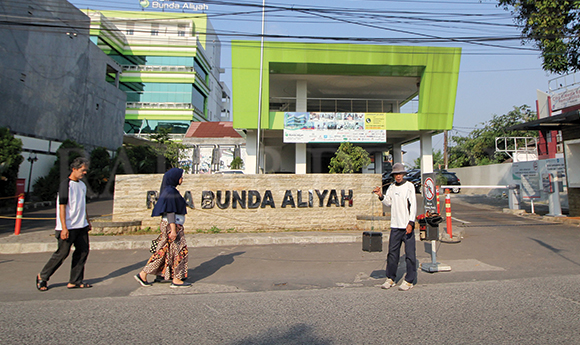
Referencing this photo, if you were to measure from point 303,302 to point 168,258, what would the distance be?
2253 millimetres

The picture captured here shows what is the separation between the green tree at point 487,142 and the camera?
115 ft

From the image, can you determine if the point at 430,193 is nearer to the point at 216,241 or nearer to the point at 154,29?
the point at 216,241

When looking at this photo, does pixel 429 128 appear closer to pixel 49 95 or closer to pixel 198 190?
pixel 198 190

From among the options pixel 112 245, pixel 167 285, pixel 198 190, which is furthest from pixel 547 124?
pixel 112 245

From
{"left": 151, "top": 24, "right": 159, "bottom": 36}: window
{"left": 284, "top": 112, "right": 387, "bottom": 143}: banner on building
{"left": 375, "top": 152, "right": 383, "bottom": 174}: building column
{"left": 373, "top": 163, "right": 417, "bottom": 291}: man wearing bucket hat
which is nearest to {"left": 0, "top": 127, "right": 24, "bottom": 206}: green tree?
{"left": 284, "top": 112, "right": 387, "bottom": 143}: banner on building

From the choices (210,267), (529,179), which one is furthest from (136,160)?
(529,179)

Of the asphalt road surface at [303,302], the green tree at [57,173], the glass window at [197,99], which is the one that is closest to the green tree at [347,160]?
the asphalt road surface at [303,302]

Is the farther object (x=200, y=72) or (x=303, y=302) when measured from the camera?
(x=200, y=72)

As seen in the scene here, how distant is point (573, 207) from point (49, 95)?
2634cm

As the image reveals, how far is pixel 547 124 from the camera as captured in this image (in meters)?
11.3

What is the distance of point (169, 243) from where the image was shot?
509 cm

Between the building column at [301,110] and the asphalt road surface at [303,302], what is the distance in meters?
12.4

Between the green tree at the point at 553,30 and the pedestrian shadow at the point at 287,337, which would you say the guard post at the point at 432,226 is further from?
the green tree at the point at 553,30

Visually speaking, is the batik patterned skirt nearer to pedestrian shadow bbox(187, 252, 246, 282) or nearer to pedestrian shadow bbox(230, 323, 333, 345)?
pedestrian shadow bbox(187, 252, 246, 282)
